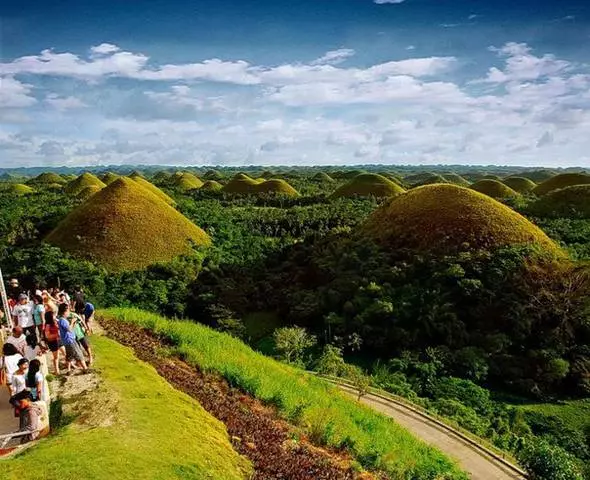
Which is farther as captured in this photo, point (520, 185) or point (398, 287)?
point (520, 185)

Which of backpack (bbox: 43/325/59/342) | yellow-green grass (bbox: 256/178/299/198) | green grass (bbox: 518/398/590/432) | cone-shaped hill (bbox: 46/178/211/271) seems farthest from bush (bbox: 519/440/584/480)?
yellow-green grass (bbox: 256/178/299/198)

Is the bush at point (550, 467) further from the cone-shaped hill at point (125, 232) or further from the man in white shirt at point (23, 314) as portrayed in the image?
the cone-shaped hill at point (125, 232)

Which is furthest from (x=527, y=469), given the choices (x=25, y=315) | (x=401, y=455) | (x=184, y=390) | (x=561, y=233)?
(x=561, y=233)

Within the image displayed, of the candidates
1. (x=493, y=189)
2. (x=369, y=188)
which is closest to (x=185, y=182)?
(x=369, y=188)

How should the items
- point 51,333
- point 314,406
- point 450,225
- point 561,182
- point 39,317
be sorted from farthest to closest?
point 561,182
point 450,225
point 314,406
point 39,317
point 51,333

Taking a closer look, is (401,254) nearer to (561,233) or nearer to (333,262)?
(333,262)

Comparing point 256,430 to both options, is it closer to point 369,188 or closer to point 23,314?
point 23,314
